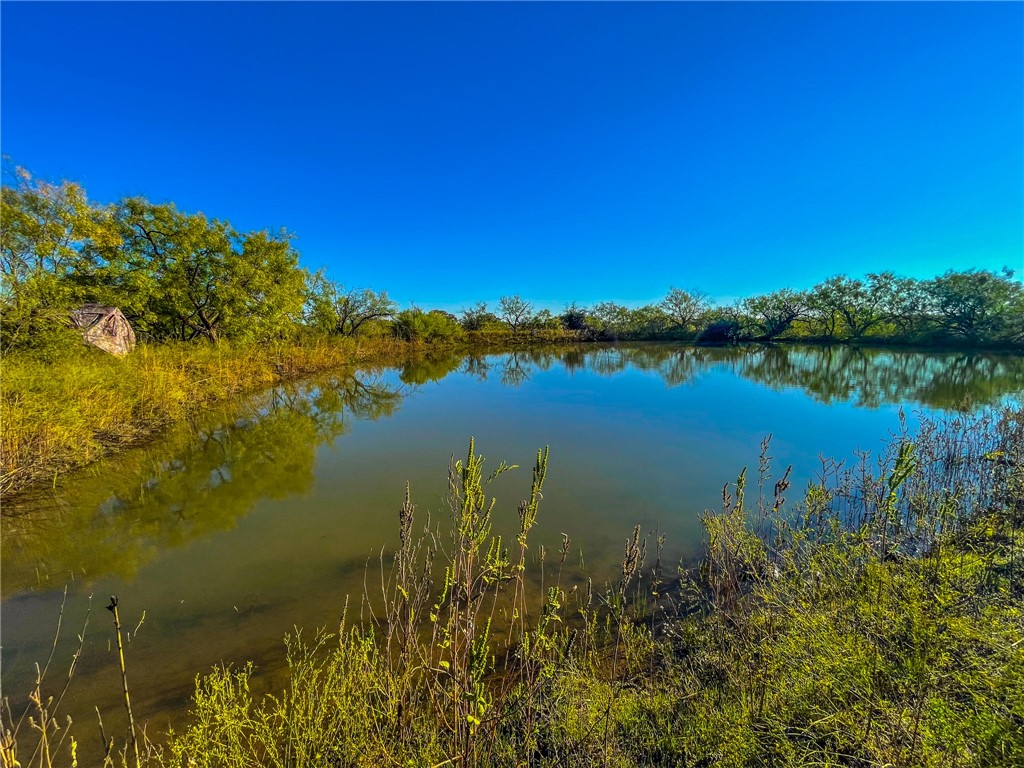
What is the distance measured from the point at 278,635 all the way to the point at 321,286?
19621mm

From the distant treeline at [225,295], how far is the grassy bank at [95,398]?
835mm

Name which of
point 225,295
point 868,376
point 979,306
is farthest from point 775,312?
point 225,295

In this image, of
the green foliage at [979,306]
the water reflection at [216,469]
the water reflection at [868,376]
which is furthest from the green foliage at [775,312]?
the water reflection at [216,469]

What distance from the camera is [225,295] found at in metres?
12.7

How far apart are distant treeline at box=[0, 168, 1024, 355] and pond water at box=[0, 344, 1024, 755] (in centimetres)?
350

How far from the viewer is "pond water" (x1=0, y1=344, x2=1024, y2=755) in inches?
107

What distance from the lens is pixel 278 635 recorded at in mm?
2803

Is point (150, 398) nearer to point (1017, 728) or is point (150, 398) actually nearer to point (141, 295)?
point (141, 295)

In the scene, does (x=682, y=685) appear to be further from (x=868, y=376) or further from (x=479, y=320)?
(x=479, y=320)

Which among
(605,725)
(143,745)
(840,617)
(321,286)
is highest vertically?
(321,286)

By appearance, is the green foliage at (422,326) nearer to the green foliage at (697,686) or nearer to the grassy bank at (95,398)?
the grassy bank at (95,398)

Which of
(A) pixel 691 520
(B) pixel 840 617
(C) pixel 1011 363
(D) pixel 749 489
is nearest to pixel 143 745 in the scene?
(B) pixel 840 617

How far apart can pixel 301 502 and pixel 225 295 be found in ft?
36.3

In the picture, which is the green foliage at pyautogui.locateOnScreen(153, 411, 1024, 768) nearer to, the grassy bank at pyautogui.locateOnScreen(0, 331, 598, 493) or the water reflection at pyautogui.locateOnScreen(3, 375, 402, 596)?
the water reflection at pyautogui.locateOnScreen(3, 375, 402, 596)
